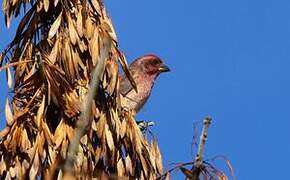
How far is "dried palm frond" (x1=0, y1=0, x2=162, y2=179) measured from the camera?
7398mm

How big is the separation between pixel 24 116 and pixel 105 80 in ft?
2.78

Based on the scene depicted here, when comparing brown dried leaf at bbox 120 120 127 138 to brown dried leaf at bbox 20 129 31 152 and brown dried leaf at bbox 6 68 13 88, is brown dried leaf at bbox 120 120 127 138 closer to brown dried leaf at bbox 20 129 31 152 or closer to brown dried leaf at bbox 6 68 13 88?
brown dried leaf at bbox 20 129 31 152

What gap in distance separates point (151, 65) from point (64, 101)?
5035 mm

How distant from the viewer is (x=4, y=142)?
755 cm

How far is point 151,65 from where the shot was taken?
1256 cm

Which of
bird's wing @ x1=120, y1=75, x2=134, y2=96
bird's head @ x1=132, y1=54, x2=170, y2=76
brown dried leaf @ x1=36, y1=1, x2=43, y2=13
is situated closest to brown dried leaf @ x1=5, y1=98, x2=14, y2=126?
brown dried leaf @ x1=36, y1=1, x2=43, y2=13

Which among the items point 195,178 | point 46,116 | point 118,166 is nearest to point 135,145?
point 118,166

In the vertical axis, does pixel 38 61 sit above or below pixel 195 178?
above

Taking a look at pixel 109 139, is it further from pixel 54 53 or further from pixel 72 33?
pixel 72 33

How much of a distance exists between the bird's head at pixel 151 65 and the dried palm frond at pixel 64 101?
13.0ft

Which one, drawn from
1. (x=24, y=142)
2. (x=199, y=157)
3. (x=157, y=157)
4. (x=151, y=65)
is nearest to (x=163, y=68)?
Answer: (x=151, y=65)

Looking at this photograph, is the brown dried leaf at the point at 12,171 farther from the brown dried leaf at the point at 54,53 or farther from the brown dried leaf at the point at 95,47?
the brown dried leaf at the point at 95,47

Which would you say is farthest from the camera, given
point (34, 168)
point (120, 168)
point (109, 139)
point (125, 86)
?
point (125, 86)

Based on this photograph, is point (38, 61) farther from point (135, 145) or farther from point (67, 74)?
point (135, 145)
